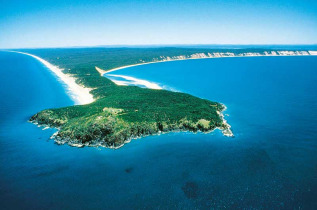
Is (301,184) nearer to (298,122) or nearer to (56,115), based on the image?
(298,122)

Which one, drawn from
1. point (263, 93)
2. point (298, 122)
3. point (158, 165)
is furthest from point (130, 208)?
point (263, 93)

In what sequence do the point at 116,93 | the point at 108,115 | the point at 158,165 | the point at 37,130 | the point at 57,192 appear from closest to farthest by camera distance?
1. the point at 57,192
2. the point at 158,165
3. the point at 108,115
4. the point at 37,130
5. the point at 116,93

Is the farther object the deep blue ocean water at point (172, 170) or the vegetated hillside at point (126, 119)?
the vegetated hillside at point (126, 119)

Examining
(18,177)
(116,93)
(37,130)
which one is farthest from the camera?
(116,93)

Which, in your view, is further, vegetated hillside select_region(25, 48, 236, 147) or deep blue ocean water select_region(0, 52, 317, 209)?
vegetated hillside select_region(25, 48, 236, 147)

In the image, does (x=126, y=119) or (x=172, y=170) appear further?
(x=126, y=119)

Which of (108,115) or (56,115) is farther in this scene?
(56,115)

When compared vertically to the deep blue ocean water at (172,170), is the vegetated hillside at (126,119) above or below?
above

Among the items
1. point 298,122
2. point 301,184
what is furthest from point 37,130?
point 298,122

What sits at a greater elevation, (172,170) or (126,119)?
(126,119)

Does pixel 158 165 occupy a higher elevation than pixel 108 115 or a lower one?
lower

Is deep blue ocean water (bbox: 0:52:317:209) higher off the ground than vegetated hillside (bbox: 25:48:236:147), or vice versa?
vegetated hillside (bbox: 25:48:236:147)
